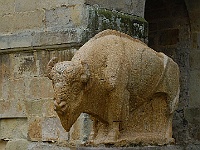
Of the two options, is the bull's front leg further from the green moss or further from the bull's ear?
the green moss

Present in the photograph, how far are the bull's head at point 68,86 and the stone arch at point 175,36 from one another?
4140 millimetres

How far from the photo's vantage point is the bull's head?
411 centimetres

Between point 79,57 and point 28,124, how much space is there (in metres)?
2.16

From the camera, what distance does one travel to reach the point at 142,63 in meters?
4.54

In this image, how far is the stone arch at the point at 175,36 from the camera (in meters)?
8.13

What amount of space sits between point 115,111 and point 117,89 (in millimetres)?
181

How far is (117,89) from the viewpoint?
14.3ft

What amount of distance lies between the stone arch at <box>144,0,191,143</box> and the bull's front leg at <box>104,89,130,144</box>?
12.5ft

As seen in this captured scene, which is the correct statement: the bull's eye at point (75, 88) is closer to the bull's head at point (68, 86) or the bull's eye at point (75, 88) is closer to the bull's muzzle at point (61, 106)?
the bull's head at point (68, 86)

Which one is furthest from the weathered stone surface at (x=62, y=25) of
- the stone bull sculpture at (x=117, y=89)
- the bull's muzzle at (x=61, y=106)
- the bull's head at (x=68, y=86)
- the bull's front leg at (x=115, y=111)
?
the bull's muzzle at (x=61, y=106)

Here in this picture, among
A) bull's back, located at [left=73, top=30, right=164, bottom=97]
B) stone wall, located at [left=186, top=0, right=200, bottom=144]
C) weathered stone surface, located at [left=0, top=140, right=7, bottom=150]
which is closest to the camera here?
bull's back, located at [left=73, top=30, right=164, bottom=97]

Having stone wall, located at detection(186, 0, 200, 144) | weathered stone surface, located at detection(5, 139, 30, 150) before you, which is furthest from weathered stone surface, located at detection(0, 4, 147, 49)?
stone wall, located at detection(186, 0, 200, 144)

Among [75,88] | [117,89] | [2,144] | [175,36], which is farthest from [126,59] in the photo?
[175,36]

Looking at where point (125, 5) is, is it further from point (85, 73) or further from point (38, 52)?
point (85, 73)
